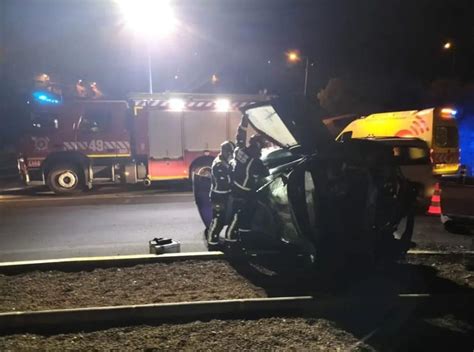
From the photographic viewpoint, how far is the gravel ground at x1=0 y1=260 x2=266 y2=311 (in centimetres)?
487

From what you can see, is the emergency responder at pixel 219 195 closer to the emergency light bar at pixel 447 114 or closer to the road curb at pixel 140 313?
the road curb at pixel 140 313

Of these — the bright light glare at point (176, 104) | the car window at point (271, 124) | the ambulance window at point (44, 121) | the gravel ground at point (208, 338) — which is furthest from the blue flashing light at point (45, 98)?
the gravel ground at point (208, 338)

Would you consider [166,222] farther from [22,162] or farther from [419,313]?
[22,162]

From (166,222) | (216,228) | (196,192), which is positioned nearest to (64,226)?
(166,222)

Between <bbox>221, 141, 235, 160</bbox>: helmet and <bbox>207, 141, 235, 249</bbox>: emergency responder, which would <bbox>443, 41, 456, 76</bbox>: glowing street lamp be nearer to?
<bbox>221, 141, 235, 160</bbox>: helmet

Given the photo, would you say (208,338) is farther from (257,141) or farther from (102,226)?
(102,226)

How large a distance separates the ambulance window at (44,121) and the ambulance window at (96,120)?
763 millimetres

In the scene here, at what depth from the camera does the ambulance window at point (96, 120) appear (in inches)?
580

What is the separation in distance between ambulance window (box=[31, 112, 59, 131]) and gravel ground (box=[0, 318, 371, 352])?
11228 millimetres

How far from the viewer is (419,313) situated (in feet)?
15.3

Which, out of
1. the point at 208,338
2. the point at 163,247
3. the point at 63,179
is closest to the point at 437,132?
the point at 163,247

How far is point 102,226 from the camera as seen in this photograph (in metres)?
9.35

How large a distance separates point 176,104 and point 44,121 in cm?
401

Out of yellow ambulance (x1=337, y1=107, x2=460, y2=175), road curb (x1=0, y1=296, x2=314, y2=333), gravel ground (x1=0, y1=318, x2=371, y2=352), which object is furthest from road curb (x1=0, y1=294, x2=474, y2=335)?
yellow ambulance (x1=337, y1=107, x2=460, y2=175)
